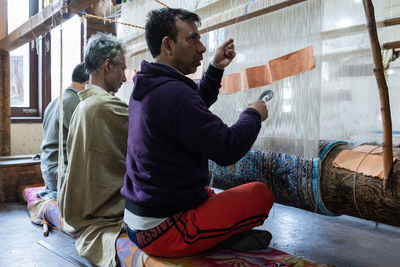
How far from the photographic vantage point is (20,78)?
537 cm

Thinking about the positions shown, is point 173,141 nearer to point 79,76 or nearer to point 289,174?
point 289,174

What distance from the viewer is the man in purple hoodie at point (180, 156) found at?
126 centimetres

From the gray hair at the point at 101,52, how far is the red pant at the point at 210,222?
4.26 feet

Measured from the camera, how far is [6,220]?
9.40 ft

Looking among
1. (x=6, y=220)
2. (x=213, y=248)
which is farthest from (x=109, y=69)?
(x=6, y=220)

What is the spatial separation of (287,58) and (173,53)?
2.09 ft

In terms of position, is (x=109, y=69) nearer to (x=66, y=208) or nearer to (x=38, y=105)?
(x=66, y=208)

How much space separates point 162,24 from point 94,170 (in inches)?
40.5

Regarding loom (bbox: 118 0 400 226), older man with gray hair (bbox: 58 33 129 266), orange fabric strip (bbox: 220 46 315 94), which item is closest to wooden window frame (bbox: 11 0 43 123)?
older man with gray hair (bbox: 58 33 129 266)

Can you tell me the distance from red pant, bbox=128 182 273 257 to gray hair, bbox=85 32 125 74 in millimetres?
1298

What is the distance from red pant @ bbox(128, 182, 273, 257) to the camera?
4.37ft

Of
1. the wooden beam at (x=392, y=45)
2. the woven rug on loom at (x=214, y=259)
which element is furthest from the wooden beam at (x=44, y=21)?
the wooden beam at (x=392, y=45)

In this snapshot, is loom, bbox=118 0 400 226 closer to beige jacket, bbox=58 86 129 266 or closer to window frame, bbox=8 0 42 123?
beige jacket, bbox=58 86 129 266

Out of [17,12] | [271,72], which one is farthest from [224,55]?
[17,12]
